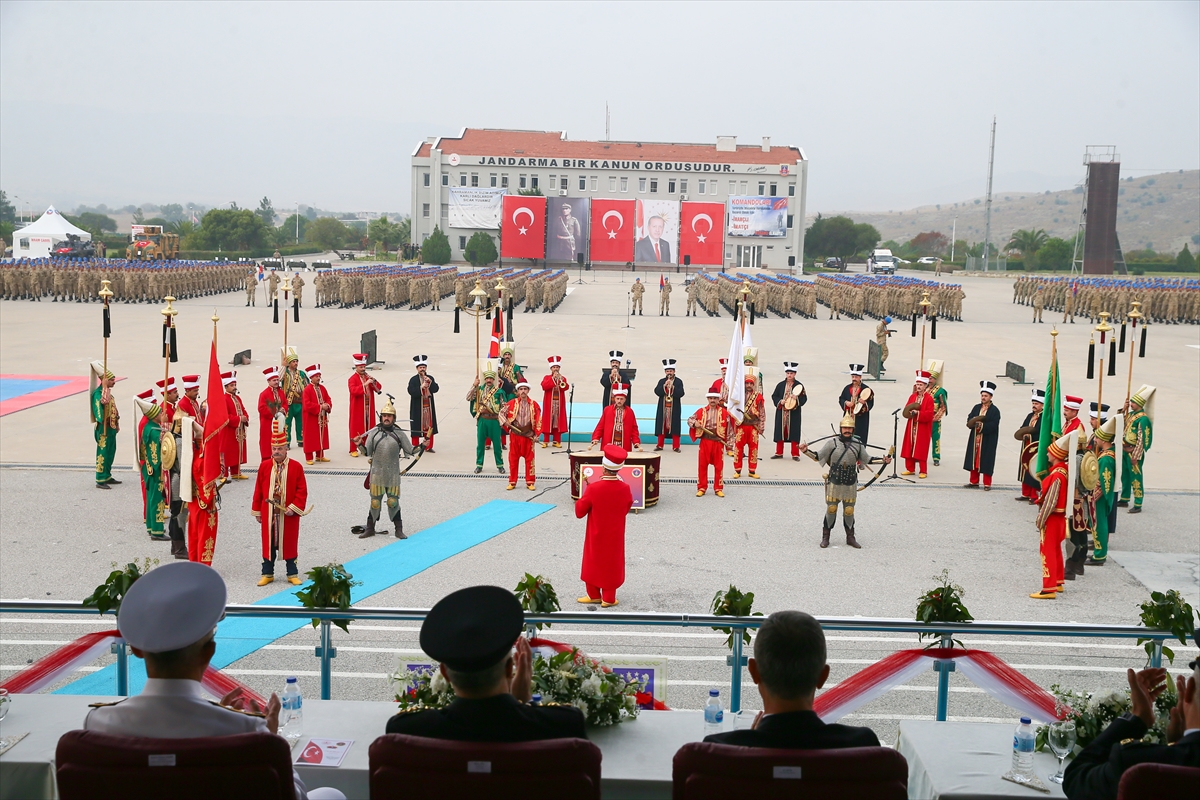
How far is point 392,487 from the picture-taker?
11.7 m

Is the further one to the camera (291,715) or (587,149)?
(587,149)

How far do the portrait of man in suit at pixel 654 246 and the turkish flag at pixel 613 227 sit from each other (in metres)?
0.83

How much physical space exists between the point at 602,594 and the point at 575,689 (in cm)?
539

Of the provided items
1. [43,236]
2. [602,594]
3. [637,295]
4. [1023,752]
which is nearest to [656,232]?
[637,295]

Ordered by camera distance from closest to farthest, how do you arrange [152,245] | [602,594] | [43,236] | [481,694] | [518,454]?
[481,694] → [602,594] → [518,454] → [43,236] → [152,245]

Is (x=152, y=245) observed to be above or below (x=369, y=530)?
above

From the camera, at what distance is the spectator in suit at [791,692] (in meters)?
2.83

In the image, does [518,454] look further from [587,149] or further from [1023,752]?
[587,149]

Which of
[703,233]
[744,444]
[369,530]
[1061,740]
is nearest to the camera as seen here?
[1061,740]

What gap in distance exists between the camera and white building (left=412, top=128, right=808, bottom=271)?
3620 inches

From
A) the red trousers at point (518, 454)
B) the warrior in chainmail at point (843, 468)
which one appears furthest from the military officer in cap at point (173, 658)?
the red trousers at point (518, 454)

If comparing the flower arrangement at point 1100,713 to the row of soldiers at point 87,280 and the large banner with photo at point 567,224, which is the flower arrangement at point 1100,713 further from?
the large banner with photo at point 567,224

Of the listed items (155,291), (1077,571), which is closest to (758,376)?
(1077,571)

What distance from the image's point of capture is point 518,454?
1445 centimetres
